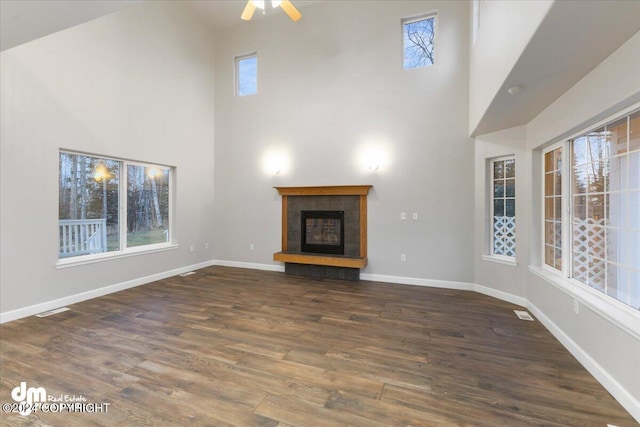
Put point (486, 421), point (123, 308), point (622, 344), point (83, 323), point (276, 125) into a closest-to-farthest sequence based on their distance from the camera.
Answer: point (486, 421)
point (622, 344)
point (83, 323)
point (123, 308)
point (276, 125)

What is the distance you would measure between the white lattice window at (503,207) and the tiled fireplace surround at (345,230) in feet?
6.35

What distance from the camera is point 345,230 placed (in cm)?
520

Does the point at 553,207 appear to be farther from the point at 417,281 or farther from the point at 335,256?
the point at 335,256

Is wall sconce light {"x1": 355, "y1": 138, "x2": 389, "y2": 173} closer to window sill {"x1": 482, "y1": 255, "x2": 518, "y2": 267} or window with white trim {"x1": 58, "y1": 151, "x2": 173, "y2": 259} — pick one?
window sill {"x1": 482, "y1": 255, "x2": 518, "y2": 267}

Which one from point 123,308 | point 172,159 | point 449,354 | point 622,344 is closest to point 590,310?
point 622,344

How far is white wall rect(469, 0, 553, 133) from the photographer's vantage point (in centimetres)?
195

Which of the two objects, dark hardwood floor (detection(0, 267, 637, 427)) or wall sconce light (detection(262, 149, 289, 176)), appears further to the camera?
wall sconce light (detection(262, 149, 289, 176))

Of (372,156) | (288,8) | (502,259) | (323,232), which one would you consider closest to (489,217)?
(502,259)

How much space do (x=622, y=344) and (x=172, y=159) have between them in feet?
20.3

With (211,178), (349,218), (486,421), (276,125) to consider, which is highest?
(276,125)

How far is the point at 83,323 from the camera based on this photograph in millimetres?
3145

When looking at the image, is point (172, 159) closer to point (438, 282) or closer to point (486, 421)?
point (438, 282)

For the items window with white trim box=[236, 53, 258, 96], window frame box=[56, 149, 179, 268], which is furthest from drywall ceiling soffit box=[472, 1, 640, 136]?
window frame box=[56, 149, 179, 268]

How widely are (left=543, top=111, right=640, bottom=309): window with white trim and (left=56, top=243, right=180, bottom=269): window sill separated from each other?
586cm
